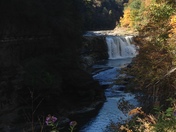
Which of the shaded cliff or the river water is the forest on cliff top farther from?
the shaded cliff

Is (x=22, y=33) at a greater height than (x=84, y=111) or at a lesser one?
greater

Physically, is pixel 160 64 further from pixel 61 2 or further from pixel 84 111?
pixel 61 2

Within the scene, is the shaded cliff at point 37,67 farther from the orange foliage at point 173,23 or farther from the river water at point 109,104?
the orange foliage at point 173,23

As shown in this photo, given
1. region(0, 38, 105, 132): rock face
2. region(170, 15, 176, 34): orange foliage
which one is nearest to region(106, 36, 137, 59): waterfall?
region(0, 38, 105, 132): rock face

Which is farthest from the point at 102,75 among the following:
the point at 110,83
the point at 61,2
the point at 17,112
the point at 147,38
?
the point at 147,38

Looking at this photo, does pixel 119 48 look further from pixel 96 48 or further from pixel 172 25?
pixel 172 25

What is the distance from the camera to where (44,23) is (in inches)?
918

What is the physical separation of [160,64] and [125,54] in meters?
29.1

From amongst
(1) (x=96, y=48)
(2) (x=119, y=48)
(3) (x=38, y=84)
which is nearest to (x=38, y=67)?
(3) (x=38, y=84)

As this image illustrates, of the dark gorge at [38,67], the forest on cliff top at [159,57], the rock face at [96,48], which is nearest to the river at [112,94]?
the rock face at [96,48]

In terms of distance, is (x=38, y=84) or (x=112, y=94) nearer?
(x=38, y=84)

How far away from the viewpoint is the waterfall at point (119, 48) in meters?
Answer: 39.7

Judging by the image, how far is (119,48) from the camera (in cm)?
4012

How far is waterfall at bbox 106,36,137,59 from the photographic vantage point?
39656 mm
